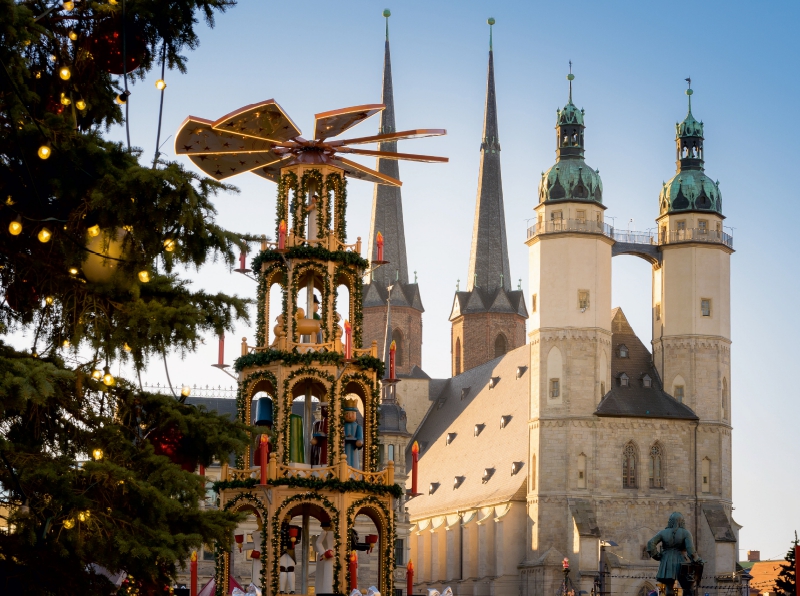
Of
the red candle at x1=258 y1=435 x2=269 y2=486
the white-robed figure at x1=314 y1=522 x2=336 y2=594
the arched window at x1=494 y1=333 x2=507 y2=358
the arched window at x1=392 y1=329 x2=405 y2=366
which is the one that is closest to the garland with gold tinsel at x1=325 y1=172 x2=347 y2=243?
the red candle at x1=258 y1=435 x2=269 y2=486

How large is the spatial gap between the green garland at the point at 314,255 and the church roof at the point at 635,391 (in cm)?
4833

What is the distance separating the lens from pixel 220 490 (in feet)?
78.9

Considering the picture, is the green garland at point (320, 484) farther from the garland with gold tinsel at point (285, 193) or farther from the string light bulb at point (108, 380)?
the string light bulb at point (108, 380)

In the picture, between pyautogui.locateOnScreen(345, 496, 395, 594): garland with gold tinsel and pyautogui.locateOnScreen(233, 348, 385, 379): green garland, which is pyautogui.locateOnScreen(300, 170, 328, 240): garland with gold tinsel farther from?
pyautogui.locateOnScreen(345, 496, 395, 594): garland with gold tinsel

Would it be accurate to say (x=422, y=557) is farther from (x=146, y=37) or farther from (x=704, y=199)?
(x=146, y=37)

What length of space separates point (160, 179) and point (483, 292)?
90.8 meters

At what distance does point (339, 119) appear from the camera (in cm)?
2483

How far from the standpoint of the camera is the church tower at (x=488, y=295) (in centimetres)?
10400

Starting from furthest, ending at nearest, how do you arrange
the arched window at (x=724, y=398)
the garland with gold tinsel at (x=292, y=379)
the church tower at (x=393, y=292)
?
the church tower at (x=393, y=292), the arched window at (x=724, y=398), the garland with gold tinsel at (x=292, y=379)

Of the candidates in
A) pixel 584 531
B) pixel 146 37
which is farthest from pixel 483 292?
pixel 146 37

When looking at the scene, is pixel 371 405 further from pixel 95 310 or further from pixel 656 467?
pixel 656 467

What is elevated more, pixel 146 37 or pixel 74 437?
pixel 146 37

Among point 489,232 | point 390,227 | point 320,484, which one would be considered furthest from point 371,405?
point 489,232

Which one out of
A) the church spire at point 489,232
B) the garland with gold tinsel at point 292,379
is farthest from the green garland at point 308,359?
the church spire at point 489,232
